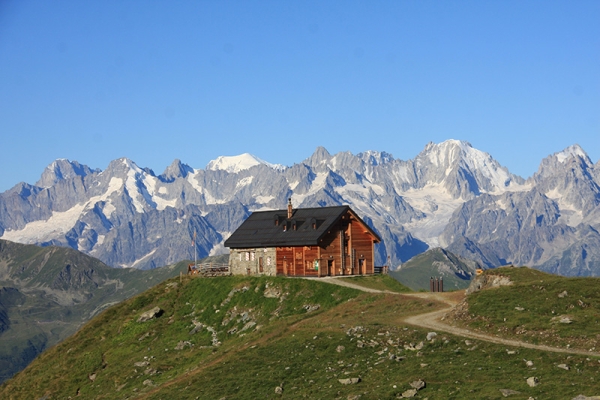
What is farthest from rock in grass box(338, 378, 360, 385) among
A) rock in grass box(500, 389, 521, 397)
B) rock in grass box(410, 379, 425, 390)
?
rock in grass box(500, 389, 521, 397)

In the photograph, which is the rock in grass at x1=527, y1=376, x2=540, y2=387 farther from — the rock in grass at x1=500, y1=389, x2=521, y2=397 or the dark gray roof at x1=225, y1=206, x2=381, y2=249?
the dark gray roof at x1=225, y1=206, x2=381, y2=249

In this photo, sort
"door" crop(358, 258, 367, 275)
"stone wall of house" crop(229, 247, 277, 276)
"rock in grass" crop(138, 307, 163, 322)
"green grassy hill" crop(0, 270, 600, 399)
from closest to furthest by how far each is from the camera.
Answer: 1. "green grassy hill" crop(0, 270, 600, 399)
2. "rock in grass" crop(138, 307, 163, 322)
3. "stone wall of house" crop(229, 247, 277, 276)
4. "door" crop(358, 258, 367, 275)

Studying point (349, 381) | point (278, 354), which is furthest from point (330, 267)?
point (349, 381)

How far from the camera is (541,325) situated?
54281 millimetres

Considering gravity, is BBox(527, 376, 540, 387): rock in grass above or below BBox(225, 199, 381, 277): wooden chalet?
below

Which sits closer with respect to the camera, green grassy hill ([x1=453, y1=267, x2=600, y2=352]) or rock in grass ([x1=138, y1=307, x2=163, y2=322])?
green grassy hill ([x1=453, y1=267, x2=600, y2=352])

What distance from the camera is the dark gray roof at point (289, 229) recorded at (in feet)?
321

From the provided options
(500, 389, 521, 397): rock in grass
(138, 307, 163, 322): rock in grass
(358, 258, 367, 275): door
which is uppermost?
(358, 258, 367, 275): door

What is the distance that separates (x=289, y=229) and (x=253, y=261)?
18.9 ft

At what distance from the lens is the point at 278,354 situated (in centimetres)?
5997

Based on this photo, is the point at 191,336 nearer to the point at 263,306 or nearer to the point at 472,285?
the point at 263,306

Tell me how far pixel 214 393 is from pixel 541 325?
2131 cm

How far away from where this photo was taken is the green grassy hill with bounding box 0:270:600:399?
1837 inches

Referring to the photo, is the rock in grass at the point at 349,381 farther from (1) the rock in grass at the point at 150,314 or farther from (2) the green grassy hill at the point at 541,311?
(1) the rock in grass at the point at 150,314
